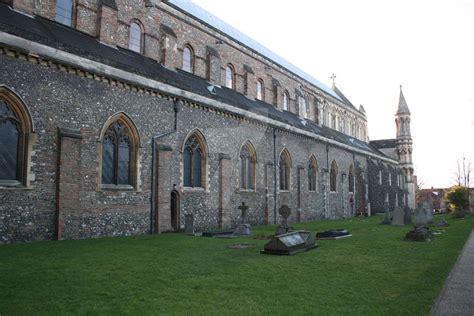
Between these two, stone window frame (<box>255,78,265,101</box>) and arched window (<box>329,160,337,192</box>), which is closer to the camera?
stone window frame (<box>255,78,265,101</box>)

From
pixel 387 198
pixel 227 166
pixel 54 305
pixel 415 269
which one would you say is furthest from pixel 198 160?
pixel 387 198

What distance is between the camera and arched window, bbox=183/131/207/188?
18375 millimetres

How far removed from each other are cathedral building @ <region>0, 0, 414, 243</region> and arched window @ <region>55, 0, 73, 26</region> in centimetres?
4

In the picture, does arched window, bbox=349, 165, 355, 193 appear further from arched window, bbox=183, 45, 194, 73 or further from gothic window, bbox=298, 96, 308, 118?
arched window, bbox=183, 45, 194, 73

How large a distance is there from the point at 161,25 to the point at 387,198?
34518 millimetres

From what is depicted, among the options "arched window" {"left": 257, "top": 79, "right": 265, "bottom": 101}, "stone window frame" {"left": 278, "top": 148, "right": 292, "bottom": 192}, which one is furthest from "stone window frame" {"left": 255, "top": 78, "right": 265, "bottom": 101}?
"stone window frame" {"left": 278, "top": 148, "right": 292, "bottom": 192}

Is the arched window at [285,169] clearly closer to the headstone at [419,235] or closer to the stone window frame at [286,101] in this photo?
the stone window frame at [286,101]

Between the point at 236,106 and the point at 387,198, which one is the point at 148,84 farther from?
the point at 387,198

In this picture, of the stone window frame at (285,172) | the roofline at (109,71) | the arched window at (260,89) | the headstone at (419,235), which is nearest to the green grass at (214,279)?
the headstone at (419,235)

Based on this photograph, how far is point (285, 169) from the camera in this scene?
1037 inches

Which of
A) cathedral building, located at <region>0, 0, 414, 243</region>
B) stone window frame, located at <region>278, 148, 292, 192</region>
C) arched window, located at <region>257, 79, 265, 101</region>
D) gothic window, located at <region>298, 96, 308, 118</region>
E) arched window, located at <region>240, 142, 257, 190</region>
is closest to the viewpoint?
cathedral building, located at <region>0, 0, 414, 243</region>

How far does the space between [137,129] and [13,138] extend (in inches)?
184

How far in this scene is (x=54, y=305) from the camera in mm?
5500

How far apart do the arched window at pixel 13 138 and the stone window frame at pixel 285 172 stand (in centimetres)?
1629
